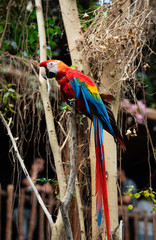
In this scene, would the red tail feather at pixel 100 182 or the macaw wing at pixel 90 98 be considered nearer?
the red tail feather at pixel 100 182

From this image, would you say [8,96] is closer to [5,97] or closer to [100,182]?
[5,97]

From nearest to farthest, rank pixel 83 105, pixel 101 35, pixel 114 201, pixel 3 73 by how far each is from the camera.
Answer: pixel 83 105
pixel 114 201
pixel 101 35
pixel 3 73

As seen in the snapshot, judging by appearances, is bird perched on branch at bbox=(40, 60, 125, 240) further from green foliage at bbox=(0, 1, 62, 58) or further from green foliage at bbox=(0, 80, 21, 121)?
green foliage at bbox=(0, 1, 62, 58)

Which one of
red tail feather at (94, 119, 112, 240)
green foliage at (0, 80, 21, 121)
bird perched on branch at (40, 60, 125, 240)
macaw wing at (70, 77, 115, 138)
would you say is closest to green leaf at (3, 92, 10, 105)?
green foliage at (0, 80, 21, 121)

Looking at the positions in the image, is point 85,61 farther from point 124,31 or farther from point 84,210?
point 84,210

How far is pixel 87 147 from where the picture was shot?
1.83m

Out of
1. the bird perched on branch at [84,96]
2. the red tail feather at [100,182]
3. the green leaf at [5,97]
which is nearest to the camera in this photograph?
the red tail feather at [100,182]

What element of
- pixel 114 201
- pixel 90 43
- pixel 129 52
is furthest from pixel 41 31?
pixel 114 201

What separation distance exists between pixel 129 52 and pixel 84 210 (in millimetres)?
974

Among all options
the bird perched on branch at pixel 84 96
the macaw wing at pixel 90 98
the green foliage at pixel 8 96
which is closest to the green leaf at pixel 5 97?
the green foliage at pixel 8 96

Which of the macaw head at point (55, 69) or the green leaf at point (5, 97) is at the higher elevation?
the macaw head at point (55, 69)

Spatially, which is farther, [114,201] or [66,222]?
[114,201]

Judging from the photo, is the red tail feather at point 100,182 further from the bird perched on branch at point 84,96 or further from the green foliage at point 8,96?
the green foliage at point 8,96

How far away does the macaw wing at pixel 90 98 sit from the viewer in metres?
1.44
